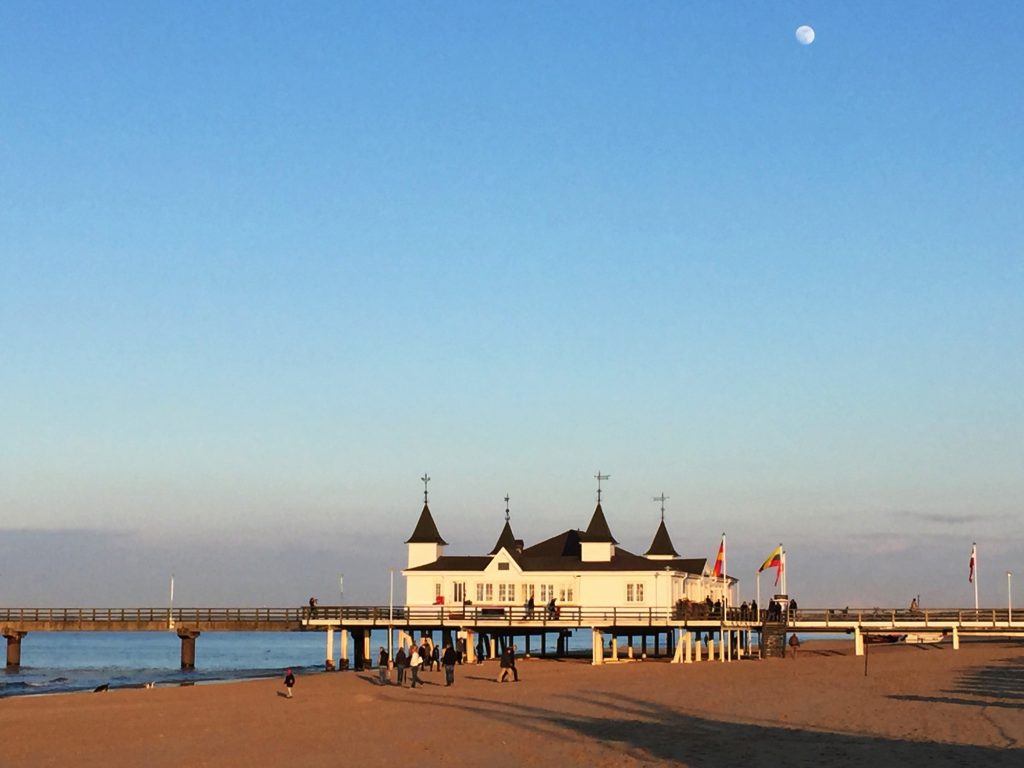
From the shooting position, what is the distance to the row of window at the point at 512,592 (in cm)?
6938

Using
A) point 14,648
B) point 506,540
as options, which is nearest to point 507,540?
point 506,540

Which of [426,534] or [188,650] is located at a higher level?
[426,534]

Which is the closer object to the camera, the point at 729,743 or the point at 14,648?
the point at 729,743

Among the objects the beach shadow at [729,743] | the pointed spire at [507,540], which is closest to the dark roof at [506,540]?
the pointed spire at [507,540]

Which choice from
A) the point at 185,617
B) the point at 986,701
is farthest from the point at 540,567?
the point at 986,701

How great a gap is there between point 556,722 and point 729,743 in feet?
20.8

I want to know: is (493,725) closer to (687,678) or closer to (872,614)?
(687,678)

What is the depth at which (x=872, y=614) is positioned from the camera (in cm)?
6662

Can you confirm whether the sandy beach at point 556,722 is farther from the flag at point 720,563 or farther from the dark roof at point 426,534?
the dark roof at point 426,534

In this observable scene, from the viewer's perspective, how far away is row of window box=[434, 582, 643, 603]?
69.4m

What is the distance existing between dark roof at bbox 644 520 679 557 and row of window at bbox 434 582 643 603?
34.2 feet

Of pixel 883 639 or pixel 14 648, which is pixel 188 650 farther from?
pixel 883 639

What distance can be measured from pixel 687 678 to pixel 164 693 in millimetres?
17780

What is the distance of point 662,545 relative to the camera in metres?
78.6
